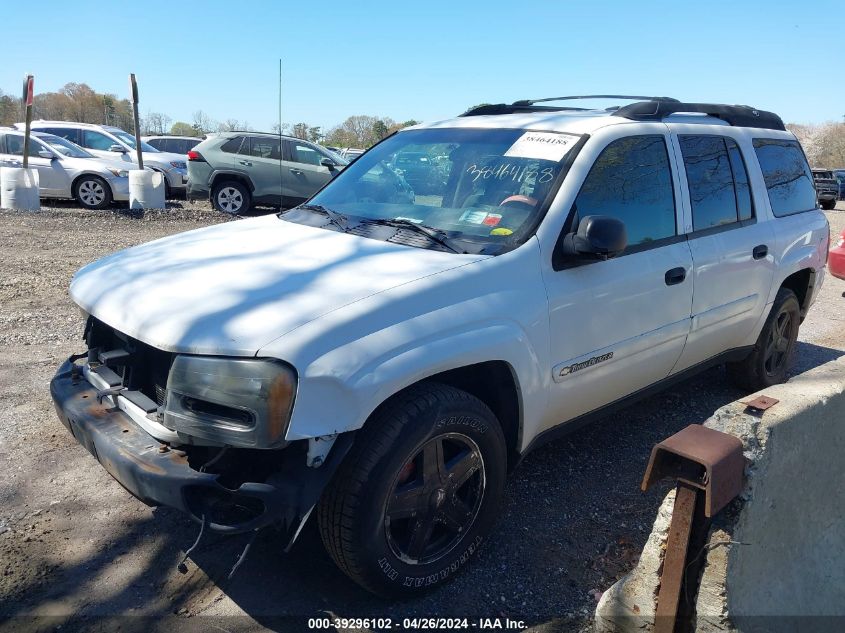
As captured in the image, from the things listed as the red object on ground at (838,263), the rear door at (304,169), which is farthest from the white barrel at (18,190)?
the red object on ground at (838,263)

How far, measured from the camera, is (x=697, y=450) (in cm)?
207

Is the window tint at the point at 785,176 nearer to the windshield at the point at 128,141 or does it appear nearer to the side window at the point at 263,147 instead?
the side window at the point at 263,147

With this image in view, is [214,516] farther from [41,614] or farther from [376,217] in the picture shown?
[376,217]

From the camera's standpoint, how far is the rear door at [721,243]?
393 cm

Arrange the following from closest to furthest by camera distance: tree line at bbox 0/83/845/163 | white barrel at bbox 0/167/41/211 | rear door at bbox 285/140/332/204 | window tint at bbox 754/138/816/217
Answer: window tint at bbox 754/138/816/217 → white barrel at bbox 0/167/41/211 → rear door at bbox 285/140/332/204 → tree line at bbox 0/83/845/163

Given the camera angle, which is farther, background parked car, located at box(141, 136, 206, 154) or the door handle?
background parked car, located at box(141, 136, 206, 154)

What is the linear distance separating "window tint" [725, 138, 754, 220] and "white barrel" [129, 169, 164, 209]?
1126cm

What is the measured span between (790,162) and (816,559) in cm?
333

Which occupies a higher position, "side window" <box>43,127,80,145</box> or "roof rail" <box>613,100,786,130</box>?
"roof rail" <box>613,100,786,130</box>

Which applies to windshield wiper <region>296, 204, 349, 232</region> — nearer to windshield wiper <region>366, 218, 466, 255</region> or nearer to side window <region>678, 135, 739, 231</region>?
windshield wiper <region>366, 218, 466, 255</region>

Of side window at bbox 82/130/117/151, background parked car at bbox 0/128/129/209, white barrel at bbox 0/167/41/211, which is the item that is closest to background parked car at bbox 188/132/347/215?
background parked car at bbox 0/128/129/209

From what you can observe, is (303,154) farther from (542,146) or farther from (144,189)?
(542,146)

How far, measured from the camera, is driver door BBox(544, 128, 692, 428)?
317cm

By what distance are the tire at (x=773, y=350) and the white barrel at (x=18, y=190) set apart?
12.1 metres
